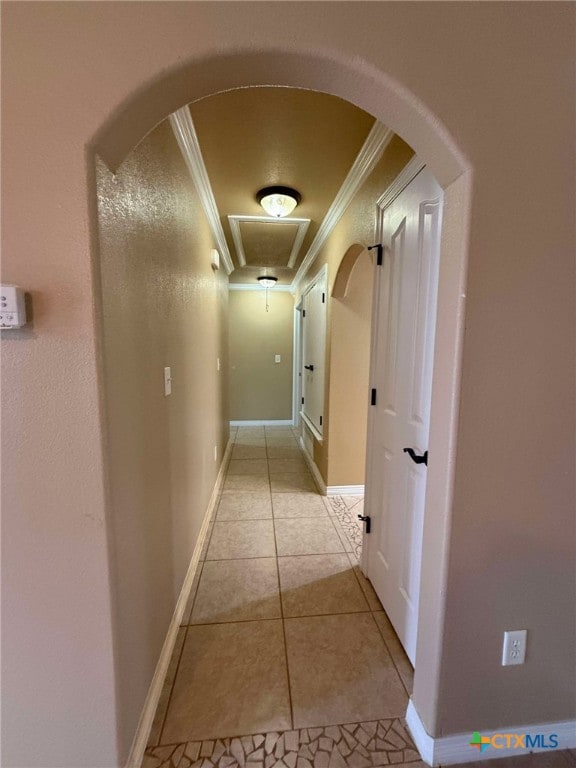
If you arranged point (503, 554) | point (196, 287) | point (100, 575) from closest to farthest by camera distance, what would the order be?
point (100, 575) → point (503, 554) → point (196, 287)

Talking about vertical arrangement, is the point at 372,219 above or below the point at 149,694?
above

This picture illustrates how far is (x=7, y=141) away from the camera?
0.73 metres

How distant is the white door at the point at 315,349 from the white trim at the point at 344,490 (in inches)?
19.6

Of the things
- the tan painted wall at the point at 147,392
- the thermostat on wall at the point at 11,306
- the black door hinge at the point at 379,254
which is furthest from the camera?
the black door hinge at the point at 379,254

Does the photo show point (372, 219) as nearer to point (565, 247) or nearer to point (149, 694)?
point (565, 247)

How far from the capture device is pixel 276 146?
1697mm

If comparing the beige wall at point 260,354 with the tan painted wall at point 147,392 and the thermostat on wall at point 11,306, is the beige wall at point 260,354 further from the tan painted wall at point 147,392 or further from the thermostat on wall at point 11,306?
the thermostat on wall at point 11,306

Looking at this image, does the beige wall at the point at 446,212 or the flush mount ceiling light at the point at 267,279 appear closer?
→ the beige wall at the point at 446,212

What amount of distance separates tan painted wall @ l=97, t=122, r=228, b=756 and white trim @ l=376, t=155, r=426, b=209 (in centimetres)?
102

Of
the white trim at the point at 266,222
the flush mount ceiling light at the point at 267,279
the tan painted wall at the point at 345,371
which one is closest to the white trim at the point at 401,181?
the tan painted wall at the point at 345,371

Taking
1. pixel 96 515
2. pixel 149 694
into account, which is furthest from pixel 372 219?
pixel 149 694

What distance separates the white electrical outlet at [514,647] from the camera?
101 cm

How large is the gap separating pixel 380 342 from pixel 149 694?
5.74ft

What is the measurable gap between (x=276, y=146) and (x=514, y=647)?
92.5 inches
